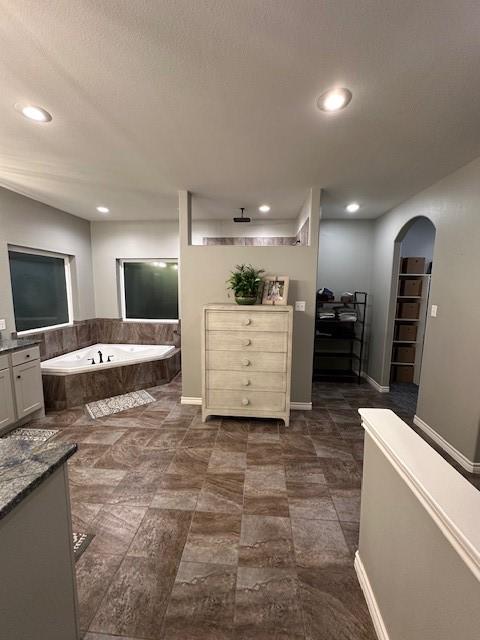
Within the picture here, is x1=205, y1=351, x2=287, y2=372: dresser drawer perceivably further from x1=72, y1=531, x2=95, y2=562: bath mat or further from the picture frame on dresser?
x1=72, y1=531, x2=95, y2=562: bath mat

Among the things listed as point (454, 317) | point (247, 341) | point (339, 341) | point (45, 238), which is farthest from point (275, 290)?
point (45, 238)

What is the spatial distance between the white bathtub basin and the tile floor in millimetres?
659

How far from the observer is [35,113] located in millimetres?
1655

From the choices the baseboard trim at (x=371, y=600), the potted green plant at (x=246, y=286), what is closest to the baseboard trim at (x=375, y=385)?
the potted green plant at (x=246, y=286)

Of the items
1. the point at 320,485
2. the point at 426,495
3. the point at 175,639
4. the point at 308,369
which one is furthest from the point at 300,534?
the point at 308,369

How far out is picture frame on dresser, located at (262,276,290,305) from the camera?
2854mm

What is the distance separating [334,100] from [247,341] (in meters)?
1.95

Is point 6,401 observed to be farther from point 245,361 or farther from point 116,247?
point 116,247

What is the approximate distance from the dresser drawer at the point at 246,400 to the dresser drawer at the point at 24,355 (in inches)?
75.6

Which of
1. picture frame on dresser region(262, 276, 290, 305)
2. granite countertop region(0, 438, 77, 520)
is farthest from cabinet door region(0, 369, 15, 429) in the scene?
picture frame on dresser region(262, 276, 290, 305)

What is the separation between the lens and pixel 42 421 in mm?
2820

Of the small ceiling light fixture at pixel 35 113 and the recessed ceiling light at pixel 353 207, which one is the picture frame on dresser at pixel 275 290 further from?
the small ceiling light fixture at pixel 35 113

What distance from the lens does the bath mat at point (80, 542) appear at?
143 cm

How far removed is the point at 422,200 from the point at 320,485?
307cm
